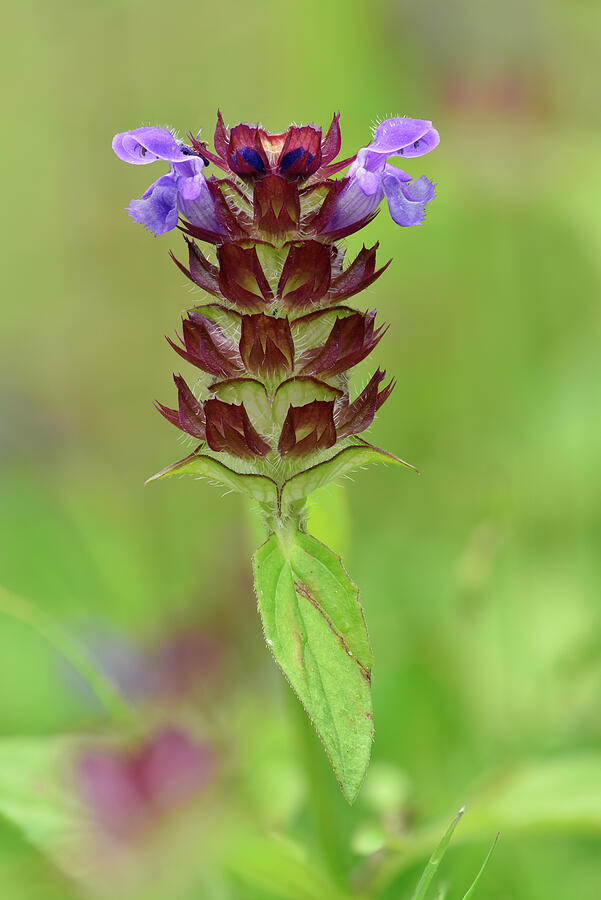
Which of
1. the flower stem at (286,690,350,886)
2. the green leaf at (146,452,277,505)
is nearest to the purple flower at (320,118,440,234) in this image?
the green leaf at (146,452,277,505)

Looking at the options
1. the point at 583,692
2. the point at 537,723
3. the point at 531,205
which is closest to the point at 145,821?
the point at 537,723

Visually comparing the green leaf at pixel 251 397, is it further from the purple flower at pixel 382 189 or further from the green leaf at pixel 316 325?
the purple flower at pixel 382 189

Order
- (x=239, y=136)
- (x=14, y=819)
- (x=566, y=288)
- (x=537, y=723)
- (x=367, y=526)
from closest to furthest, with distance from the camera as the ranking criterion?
1. (x=239, y=136)
2. (x=14, y=819)
3. (x=537, y=723)
4. (x=367, y=526)
5. (x=566, y=288)

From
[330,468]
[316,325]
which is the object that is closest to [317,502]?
[330,468]

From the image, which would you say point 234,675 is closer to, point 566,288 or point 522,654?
point 522,654

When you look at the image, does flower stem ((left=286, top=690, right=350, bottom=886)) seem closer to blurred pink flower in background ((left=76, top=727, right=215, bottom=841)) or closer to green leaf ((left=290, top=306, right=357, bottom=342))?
blurred pink flower in background ((left=76, top=727, right=215, bottom=841))

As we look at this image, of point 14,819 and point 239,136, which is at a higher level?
point 239,136
